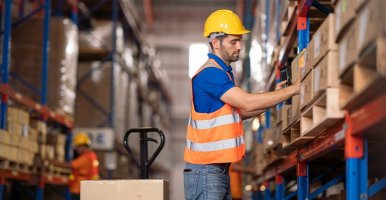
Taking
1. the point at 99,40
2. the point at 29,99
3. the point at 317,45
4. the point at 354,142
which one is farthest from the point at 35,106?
the point at 354,142

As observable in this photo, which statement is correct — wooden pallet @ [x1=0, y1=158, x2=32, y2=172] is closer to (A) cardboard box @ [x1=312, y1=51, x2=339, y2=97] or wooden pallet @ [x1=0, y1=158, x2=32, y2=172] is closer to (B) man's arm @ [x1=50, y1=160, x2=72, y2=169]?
(B) man's arm @ [x1=50, y1=160, x2=72, y2=169]

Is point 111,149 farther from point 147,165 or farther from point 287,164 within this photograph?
point 147,165

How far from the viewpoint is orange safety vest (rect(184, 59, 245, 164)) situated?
429 centimetres

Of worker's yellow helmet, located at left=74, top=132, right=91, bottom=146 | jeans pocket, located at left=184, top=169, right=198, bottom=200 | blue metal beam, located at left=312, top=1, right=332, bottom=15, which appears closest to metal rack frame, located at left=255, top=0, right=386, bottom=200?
blue metal beam, located at left=312, top=1, right=332, bottom=15

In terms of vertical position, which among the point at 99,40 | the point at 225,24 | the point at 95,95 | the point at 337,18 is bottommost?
the point at 337,18

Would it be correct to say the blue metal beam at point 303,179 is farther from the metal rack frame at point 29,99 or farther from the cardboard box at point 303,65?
the metal rack frame at point 29,99

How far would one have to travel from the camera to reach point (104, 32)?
12633 millimetres

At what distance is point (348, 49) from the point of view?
3.22 m

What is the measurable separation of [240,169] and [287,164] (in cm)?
313

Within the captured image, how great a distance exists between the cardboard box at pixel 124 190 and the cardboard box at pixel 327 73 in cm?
138

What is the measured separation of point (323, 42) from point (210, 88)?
88 centimetres

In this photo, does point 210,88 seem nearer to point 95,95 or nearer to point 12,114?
point 12,114

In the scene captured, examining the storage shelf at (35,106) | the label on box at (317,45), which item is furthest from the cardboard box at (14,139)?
the label on box at (317,45)

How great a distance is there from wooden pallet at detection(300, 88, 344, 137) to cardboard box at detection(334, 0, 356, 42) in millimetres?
319
